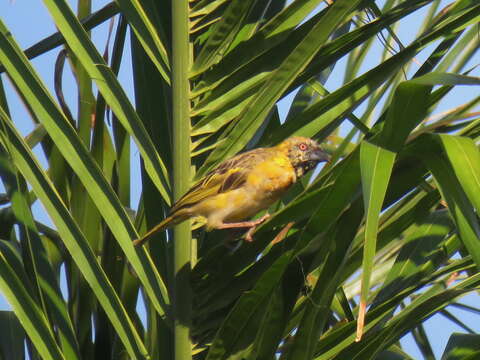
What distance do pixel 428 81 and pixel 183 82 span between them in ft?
3.37

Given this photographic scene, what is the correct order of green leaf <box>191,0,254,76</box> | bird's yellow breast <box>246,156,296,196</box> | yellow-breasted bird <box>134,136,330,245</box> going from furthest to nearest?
bird's yellow breast <box>246,156,296,196</box> < yellow-breasted bird <box>134,136,330,245</box> < green leaf <box>191,0,254,76</box>

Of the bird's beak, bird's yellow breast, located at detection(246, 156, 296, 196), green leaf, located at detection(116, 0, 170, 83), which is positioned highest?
green leaf, located at detection(116, 0, 170, 83)

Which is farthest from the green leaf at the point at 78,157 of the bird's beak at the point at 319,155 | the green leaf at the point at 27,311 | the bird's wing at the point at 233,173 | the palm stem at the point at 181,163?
the bird's beak at the point at 319,155

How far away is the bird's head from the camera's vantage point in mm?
3070

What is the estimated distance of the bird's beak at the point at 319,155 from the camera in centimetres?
322

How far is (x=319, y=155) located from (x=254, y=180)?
0.26m

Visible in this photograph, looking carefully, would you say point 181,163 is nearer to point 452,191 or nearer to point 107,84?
point 107,84

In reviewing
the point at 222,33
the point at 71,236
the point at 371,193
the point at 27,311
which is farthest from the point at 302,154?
the point at 371,193

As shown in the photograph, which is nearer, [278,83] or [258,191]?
[278,83]

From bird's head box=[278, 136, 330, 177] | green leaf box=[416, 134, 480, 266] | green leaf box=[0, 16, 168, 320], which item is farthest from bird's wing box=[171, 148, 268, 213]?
green leaf box=[416, 134, 480, 266]

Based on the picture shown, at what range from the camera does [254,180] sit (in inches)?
125

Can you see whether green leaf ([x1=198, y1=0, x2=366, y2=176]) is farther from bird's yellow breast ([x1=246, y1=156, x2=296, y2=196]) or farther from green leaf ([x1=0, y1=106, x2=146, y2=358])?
bird's yellow breast ([x1=246, y1=156, x2=296, y2=196])

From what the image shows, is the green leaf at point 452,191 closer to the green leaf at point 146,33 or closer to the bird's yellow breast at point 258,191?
the green leaf at point 146,33

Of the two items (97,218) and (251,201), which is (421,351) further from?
(97,218)
